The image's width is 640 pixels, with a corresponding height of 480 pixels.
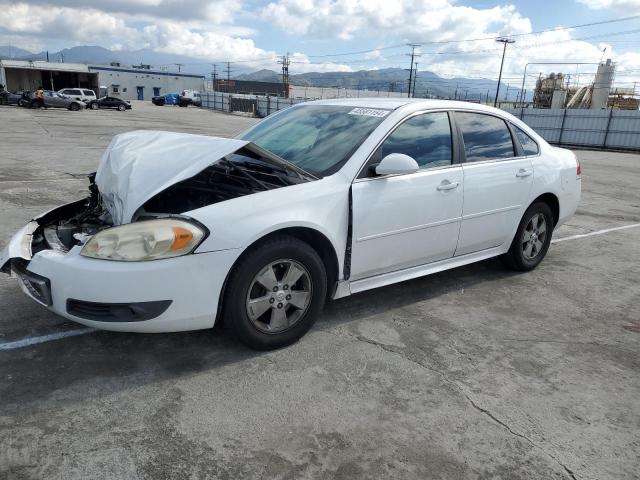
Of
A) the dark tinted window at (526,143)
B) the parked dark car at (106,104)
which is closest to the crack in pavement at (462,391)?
the dark tinted window at (526,143)

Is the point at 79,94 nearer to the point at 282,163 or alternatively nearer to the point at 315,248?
the point at 282,163

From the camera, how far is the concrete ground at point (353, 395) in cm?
226

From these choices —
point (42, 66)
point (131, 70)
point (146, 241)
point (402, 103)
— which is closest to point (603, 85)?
point (402, 103)

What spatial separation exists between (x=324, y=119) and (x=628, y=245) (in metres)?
4.56

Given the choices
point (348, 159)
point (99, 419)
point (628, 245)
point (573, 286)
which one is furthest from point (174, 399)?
point (628, 245)

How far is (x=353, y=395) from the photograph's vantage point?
2777 millimetres

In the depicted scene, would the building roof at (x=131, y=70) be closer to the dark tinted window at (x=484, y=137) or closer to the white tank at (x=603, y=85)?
the white tank at (x=603, y=85)

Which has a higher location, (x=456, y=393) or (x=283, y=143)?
(x=283, y=143)

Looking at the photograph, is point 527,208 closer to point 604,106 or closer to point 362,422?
point 362,422

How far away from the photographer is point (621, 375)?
3.17 m

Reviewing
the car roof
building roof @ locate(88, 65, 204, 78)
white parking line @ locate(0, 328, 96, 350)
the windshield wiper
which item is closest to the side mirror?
the windshield wiper

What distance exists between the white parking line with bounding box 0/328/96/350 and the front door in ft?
6.01

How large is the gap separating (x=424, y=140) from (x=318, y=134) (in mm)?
815

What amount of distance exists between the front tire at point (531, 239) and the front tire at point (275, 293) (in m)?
2.37
